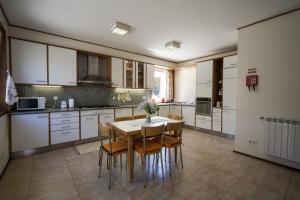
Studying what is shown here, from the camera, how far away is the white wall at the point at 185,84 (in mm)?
5664

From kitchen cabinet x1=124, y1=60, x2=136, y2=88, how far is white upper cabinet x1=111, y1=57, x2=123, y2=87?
0.14 meters

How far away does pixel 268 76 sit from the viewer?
106 inches

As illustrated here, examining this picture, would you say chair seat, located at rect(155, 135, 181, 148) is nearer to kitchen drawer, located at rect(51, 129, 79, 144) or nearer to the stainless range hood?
kitchen drawer, located at rect(51, 129, 79, 144)

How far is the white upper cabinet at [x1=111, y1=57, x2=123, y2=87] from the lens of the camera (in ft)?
14.0

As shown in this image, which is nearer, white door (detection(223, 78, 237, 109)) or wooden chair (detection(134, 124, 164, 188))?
wooden chair (detection(134, 124, 164, 188))

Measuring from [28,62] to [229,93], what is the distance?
15.9ft

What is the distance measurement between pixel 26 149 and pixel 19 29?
2433 millimetres

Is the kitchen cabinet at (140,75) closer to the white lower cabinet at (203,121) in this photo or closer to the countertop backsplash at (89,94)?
the countertop backsplash at (89,94)

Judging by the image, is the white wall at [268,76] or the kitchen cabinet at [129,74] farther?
the kitchen cabinet at [129,74]

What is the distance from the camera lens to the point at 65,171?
2379 mm

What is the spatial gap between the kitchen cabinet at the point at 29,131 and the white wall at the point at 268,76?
13.1 feet

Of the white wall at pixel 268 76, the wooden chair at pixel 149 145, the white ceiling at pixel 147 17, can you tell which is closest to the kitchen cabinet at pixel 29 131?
the white ceiling at pixel 147 17

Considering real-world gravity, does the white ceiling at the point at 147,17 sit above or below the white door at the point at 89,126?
above

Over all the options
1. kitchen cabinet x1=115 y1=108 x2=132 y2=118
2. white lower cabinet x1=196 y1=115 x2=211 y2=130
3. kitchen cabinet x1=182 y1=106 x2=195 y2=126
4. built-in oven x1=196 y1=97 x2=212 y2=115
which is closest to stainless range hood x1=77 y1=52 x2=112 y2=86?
kitchen cabinet x1=115 y1=108 x2=132 y2=118
